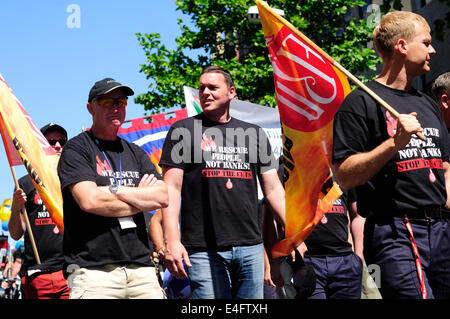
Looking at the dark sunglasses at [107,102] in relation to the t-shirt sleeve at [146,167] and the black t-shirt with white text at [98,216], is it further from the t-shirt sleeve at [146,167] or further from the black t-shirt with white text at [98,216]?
the t-shirt sleeve at [146,167]

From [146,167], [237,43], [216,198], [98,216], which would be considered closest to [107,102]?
[146,167]

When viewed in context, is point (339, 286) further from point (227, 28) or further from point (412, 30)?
point (227, 28)

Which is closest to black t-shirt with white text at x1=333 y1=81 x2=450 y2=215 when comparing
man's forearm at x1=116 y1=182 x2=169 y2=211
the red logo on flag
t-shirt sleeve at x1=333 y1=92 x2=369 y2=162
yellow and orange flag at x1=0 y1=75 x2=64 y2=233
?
t-shirt sleeve at x1=333 y1=92 x2=369 y2=162

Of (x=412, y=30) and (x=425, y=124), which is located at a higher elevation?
(x=412, y=30)

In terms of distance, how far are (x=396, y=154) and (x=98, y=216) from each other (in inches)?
84.2

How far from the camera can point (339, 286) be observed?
6398 millimetres

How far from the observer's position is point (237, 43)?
86.2 ft

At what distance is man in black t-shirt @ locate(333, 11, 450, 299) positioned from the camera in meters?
4.06

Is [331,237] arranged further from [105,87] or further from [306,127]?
[105,87]

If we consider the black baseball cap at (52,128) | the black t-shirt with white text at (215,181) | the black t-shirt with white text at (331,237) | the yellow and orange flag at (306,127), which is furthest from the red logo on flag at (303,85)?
the black baseball cap at (52,128)

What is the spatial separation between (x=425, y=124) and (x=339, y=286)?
2.46 m

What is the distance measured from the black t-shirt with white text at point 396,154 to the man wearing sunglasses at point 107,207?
1.62 metres

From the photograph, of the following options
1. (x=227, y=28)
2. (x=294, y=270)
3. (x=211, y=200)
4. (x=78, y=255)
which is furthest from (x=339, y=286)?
(x=227, y=28)

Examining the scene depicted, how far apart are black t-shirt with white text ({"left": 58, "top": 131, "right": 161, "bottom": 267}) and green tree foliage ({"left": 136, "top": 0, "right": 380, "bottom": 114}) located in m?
19.2
